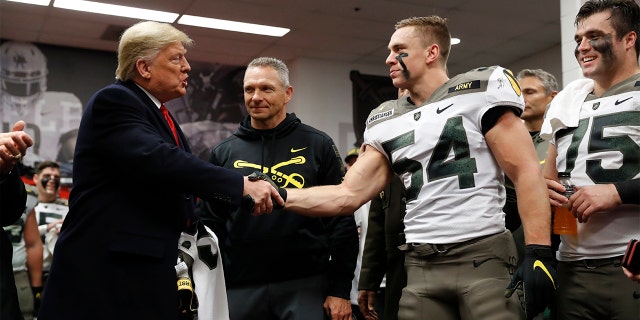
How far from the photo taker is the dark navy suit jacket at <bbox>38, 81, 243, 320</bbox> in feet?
7.25

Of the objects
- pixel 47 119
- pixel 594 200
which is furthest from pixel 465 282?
pixel 47 119

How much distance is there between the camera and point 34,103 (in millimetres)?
9609

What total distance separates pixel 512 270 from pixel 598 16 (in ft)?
3.83

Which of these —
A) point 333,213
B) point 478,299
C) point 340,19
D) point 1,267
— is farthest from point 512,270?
point 340,19

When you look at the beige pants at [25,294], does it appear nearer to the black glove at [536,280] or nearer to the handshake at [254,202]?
the handshake at [254,202]

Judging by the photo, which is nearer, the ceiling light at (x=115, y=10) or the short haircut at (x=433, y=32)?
the short haircut at (x=433, y=32)

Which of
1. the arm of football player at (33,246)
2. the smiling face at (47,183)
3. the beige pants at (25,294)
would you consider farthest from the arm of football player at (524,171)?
the smiling face at (47,183)

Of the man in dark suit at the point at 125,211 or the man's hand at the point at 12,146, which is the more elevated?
the man's hand at the point at 12,146

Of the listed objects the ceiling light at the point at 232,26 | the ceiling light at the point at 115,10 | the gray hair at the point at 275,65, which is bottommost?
the gray hair at the point at 275,65

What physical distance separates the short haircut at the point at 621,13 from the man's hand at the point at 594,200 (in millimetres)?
698

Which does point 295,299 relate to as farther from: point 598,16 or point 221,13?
point 221,13

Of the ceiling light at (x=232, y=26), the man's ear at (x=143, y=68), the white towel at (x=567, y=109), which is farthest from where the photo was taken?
the ceiling light at (x=232, y=26)

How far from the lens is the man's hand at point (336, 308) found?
314cm

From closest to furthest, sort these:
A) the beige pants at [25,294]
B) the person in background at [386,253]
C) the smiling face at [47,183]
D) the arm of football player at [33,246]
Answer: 1. the person in background at [386,253]
2. the arm of football player at [33,246]
3. the beige pants at [25,294]
4. the smiling face at [47,183]
